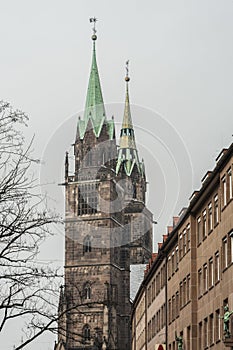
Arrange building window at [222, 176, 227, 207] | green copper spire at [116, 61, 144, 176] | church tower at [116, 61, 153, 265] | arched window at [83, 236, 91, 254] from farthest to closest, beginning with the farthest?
green copper spire at [116, 61, 144, 176] → church tower at [116, 61, 153, 265] → arched window at [83, 236, 91, 254] → building window at [222, 176, 227, 207]

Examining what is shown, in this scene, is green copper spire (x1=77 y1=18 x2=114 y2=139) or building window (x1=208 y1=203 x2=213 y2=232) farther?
green copper spire (x1=77 y1=18 x2=114 y2=139)

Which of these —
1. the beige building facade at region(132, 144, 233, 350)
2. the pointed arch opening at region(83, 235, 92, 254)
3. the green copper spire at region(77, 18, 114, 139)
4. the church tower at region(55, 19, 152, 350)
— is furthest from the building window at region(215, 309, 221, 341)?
the green copper spire at region(77, 18, 114, 139)

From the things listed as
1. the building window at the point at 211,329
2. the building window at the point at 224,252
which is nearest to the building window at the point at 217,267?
the building window at the point at 224,252

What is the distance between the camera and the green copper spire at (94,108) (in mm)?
160750

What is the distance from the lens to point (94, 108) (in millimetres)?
159750

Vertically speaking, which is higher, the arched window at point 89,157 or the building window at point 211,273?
the arched window at point 89,157

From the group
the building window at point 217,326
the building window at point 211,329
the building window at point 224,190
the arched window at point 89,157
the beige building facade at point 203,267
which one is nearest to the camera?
the beige building facade at point 203,267

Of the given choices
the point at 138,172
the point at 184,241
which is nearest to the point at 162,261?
the point at 184,241

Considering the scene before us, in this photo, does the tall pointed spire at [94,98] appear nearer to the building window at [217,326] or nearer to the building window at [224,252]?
the building window at [217,326]

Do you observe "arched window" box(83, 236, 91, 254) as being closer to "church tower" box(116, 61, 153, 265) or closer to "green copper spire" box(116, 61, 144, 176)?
"church tower" box(116, 61, 153, 265)

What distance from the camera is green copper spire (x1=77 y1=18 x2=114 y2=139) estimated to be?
161 m

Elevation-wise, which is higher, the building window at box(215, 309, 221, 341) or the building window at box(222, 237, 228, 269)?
the building window at box(222, 237, 228, 269)

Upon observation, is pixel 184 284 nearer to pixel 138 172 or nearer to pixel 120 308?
pixel 120 308

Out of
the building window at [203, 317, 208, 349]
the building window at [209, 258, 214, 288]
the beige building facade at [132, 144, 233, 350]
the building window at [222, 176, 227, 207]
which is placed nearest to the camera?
the beige building facade at [132, 144, 233, 350]
